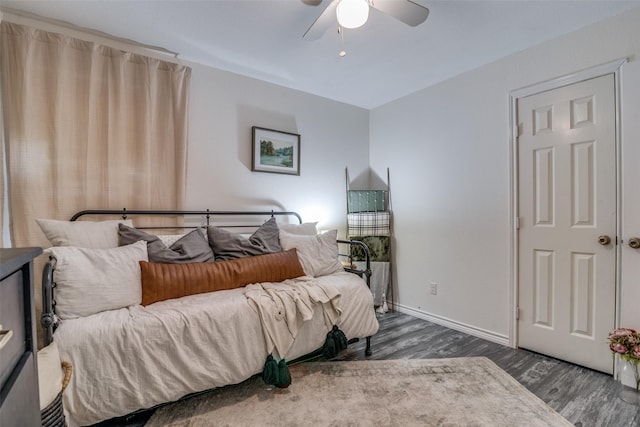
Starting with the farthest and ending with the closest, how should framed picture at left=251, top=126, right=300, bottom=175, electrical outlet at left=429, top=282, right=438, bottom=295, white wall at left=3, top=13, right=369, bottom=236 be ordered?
electrical outlet at left=429, top=282, right=438, bottom=295, framed picture at left=251, top=126, right=300, bottom=175, white wall at left=3, top=13, right=369, bottom=236

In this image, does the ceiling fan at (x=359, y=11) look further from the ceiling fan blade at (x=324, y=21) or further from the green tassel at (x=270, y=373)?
the green tassel at (x=270, y=373)

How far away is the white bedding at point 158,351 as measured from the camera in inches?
53.7

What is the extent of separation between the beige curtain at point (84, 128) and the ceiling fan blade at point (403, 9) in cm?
173

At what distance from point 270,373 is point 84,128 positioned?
2.13 metres

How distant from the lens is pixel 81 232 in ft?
6.20

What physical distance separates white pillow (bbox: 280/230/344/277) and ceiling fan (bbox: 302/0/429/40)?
158cm

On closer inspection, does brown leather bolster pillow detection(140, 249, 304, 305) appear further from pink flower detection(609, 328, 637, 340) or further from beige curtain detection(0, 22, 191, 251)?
pink flower detection(609, 328, 637, 340)

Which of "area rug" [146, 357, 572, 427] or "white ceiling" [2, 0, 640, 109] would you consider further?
"white ceiling" [2, 0, 640, 109]

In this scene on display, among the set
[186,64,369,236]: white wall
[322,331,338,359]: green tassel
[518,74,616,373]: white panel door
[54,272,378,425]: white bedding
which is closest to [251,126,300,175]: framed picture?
[186,64,369,236]: white wall

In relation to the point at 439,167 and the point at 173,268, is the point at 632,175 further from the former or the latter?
the point at 173,268

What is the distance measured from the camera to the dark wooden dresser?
0.49 metres

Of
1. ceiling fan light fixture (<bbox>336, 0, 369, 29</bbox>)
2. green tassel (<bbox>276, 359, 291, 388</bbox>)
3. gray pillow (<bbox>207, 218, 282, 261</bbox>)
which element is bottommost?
green tassel (<bbox>276, 359, 291, 388</bbox>)

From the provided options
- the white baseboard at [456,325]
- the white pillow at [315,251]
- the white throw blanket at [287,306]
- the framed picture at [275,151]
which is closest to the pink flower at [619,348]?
the white baseboard at [456,325]

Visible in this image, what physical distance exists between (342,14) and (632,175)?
81.8 inches
